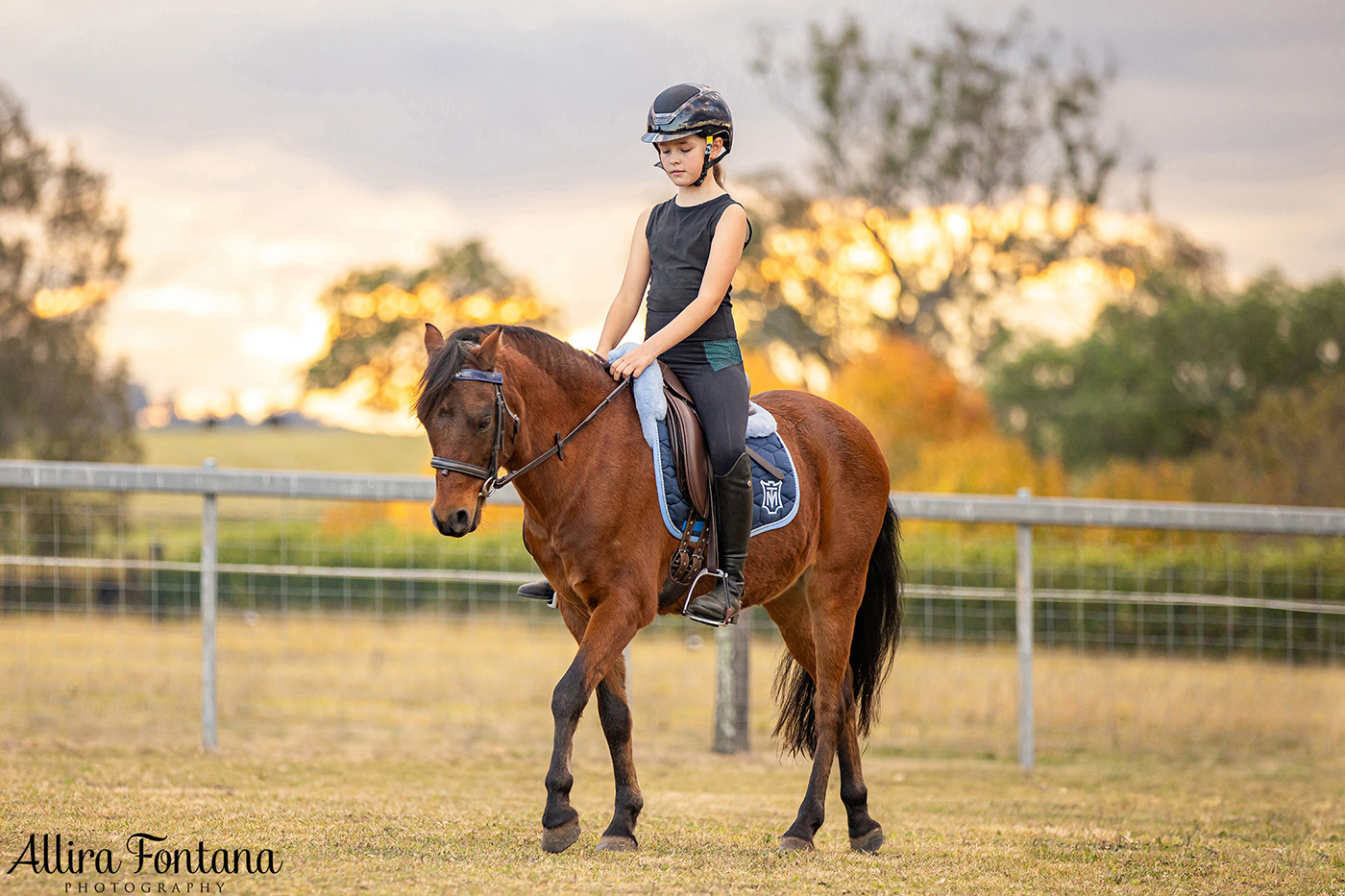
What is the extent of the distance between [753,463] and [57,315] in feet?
78.4

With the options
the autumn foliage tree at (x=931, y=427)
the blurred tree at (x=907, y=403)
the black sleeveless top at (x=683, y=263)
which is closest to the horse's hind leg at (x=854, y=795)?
the black sleeveless top at (x=683, y=263)

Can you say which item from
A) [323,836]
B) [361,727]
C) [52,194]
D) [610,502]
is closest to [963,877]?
[610,502]

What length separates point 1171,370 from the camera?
27969 mm

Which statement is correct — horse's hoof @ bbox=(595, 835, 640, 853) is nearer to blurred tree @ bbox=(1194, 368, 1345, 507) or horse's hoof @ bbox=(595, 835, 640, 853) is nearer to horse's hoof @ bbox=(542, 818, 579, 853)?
horse's hoof @ bbox=(542, 818, 579, 853)

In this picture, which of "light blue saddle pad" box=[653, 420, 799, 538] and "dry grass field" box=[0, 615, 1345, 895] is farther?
"light blue saddle pad" box=[653, 420, 799, 538]

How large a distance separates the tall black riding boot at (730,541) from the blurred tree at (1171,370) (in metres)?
22.1

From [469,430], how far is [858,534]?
7.21 feet

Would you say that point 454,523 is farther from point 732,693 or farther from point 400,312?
point 400,312

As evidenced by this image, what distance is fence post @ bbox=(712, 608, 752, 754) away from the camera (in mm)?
8492

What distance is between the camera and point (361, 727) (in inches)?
381

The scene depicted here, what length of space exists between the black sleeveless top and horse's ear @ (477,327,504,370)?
89 centimetres

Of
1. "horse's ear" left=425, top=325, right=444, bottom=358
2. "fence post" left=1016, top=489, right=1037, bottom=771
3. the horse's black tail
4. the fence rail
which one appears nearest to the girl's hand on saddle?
"horse's ear" left=425, top=325, right=444, bottom=358

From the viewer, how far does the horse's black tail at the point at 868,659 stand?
5.78 metres

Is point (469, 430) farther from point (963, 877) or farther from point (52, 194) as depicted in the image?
point (52, 194)
